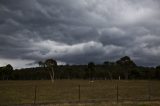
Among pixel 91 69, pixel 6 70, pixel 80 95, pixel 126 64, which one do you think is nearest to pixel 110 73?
pixel 91 69

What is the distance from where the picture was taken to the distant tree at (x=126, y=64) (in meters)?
151

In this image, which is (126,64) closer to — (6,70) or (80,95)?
(6,70)

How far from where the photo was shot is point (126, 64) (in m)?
153

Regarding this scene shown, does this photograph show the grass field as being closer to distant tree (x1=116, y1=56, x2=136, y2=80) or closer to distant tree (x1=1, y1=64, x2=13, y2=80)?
distant tree (x1=116, y1=56, x2=136, y2=80)

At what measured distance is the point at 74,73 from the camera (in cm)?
18875

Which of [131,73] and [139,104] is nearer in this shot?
[139,104]

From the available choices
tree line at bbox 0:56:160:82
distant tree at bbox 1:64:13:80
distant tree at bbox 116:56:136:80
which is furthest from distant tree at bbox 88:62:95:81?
distant tree at bbox 1:64:13:80

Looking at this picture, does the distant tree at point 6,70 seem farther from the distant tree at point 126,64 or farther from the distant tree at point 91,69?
the distant tree at point 126,64

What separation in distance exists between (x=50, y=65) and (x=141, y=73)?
208 feet

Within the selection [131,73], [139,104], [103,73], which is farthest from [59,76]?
[139,104]

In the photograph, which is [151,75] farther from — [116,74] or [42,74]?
[42,74]

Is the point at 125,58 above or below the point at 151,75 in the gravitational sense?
above

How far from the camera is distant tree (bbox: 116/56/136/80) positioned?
151 metres

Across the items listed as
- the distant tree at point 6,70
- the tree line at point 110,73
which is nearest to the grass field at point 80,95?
the tree line at point 110,73
